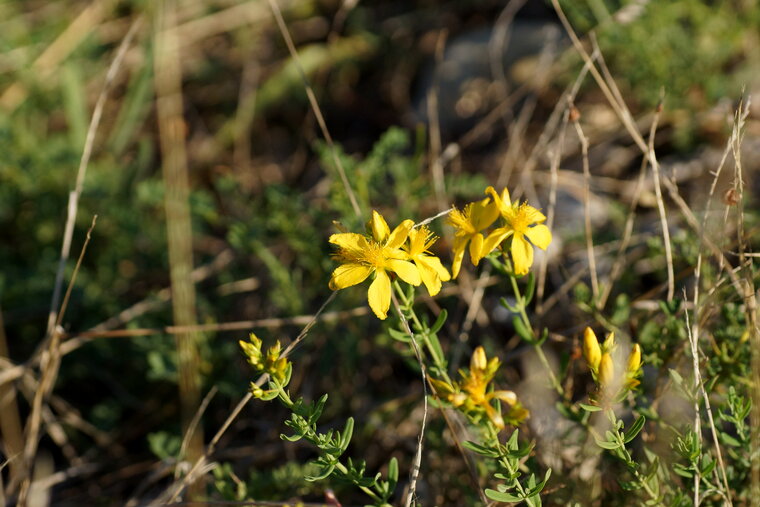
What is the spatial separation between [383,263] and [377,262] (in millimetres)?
12

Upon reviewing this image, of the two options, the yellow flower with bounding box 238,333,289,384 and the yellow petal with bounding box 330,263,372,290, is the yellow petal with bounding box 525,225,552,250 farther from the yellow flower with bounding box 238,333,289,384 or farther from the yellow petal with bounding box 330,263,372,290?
the yellow flower with bounding box 238,333,289,384

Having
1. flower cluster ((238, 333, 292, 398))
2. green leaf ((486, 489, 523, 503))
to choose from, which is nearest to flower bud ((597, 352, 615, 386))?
green leaf ((486, 489, 523, 503))

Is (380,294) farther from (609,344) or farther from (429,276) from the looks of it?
(609,344)

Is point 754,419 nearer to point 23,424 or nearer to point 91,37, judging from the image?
point 23,424

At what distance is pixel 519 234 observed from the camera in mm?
1468

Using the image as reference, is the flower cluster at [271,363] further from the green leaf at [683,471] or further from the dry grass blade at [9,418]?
the dry grass blade at [9,418]

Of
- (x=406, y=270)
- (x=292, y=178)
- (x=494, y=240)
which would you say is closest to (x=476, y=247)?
(x=494, y=240)

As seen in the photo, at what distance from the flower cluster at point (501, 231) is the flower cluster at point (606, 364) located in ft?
0.63

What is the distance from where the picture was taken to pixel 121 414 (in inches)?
104

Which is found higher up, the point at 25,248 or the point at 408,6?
the point at 408,6

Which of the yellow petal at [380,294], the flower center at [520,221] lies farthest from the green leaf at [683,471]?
the yellow petal at [380,294]

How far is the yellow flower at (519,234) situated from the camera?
1448 mm

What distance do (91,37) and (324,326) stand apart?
2272 mm

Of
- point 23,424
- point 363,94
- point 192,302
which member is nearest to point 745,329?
point 192,302
